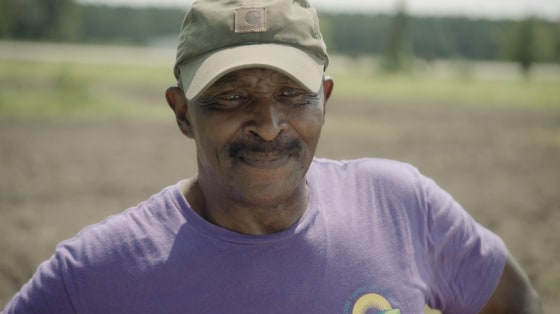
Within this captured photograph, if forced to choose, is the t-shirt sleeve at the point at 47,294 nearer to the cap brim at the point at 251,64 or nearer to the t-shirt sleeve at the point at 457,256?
the cap brim at the point at 251,64

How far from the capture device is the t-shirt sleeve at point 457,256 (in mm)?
1924

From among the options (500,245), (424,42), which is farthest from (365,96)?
(424,42)

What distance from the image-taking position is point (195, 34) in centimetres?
172

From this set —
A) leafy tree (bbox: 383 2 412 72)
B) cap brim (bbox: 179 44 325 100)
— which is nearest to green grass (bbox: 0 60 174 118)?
leafy tree (bbox: 383 2 412 72)

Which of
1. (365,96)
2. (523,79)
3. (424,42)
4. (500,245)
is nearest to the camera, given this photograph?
(500,245)

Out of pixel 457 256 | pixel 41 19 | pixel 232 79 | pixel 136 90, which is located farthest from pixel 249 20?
pixel 41 19

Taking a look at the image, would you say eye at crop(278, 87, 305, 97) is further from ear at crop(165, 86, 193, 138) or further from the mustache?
ear at crop(165, 86, 193, 138)

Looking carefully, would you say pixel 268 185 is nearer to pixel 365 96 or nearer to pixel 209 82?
pixel 209 82

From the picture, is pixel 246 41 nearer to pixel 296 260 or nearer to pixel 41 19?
pixel 296 260

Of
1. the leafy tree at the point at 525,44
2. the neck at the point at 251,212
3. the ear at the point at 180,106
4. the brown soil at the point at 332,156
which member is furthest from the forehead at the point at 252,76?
the leafy tree at the point at 525,44

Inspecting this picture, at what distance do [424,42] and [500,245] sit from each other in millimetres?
84266

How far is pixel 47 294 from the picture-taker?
1.59 metres

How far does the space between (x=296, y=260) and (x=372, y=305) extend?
0.23 metres

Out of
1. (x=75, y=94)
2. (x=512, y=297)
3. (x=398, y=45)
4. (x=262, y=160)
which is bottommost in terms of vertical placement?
(x=398, y=45)
